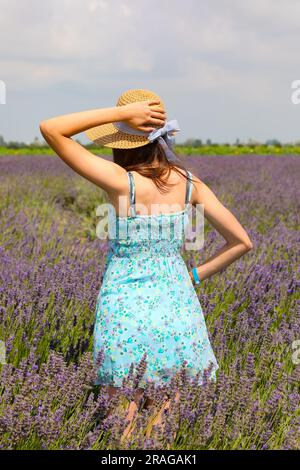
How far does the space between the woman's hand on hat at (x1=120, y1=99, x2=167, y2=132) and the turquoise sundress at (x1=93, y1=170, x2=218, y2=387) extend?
0.55 ft

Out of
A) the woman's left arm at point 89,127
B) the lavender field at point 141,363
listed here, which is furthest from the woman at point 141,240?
the lavender field at point 141,363

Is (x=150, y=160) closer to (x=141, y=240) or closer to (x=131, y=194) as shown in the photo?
(x=131, y=194)

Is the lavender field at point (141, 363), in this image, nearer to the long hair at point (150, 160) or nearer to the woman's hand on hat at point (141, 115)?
the long hair at point (150, 160)

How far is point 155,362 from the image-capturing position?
88.3 inches

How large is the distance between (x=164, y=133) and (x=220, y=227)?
43 centimetres

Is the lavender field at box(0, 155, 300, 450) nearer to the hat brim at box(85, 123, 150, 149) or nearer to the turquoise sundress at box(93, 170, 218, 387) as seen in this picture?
the turquoise sundress at box(93, 170, 218, 387)

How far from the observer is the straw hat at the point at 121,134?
2.31m

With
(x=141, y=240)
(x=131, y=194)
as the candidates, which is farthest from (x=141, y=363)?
(x=131, y=194)

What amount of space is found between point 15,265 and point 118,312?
60.2 inches

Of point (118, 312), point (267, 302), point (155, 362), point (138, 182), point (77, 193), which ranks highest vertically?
point (138, 182)

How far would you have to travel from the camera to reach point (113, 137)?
236 cm

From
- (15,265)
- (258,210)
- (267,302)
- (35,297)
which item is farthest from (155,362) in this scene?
(258,210)

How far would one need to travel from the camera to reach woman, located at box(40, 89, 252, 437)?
7.31 feet
